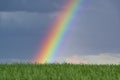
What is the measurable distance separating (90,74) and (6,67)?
6.90 metres

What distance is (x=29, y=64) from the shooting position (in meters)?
31.5

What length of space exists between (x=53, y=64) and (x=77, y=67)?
2386 millimetres

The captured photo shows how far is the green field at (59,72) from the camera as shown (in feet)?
81.9

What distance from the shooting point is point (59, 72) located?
1065 inches

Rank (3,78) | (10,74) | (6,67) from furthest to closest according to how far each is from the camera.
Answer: (6,67) → (10,74) → (3,78)

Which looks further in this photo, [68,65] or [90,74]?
[68,65]

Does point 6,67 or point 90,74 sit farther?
point 6,67

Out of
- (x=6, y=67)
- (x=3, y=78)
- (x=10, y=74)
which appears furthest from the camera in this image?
(x=6, y=67)

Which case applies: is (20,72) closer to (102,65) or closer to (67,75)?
(67,75)

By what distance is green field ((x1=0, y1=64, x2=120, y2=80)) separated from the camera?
81.9ft

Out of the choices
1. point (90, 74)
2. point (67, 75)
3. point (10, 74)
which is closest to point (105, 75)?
point (90, 74)

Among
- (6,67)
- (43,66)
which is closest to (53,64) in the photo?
(43,66)

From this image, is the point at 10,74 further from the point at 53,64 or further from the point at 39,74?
the point at 53,64

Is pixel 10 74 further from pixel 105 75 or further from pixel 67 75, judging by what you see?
pixel 105 75
